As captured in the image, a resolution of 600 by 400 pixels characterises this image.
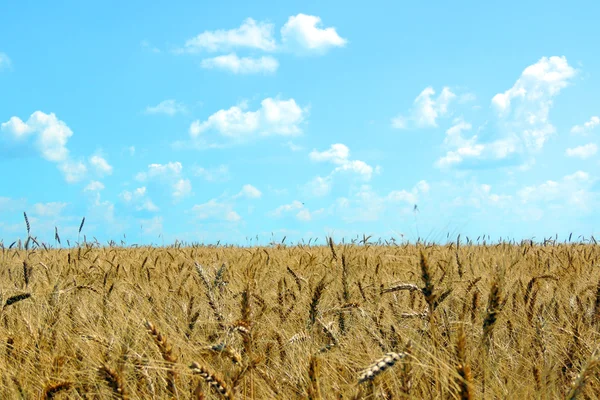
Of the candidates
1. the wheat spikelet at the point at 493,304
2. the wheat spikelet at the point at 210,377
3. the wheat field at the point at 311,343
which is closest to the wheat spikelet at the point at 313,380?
the wheat field at the point at 311,343

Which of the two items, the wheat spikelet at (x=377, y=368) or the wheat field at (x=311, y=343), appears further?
the wheat field at (x=311, y=343)

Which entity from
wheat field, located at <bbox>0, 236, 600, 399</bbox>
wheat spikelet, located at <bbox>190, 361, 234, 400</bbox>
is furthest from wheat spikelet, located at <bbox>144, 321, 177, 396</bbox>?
wheat spikelet, located at <bbox>190, 361, 234, 400</bbox>

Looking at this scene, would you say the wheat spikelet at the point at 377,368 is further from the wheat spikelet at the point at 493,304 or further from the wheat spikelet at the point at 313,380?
the wheat spikelet at the point at 493,304

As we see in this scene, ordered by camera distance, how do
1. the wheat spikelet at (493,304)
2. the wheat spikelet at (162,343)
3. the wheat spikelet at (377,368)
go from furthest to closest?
the wheat spikelet at (493,304), the wheat spikelet at (162,343), the wheat spikelet at (377,368)

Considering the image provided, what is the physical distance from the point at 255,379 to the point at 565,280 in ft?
8.55

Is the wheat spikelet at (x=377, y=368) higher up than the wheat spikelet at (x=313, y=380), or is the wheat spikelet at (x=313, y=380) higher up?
the wheat spikelet at (x=377, y=368)

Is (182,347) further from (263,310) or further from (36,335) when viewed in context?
(36,335)

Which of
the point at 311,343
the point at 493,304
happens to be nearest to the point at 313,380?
the point at 493,304

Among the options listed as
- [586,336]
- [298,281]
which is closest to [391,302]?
[298,281]

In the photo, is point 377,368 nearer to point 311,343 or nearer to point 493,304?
point 493,304

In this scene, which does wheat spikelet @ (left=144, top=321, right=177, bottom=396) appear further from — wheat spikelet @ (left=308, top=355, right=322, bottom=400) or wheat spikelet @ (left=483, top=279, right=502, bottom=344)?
wheat spikelet @ (left=483, top=279, right=502, bottom=344)

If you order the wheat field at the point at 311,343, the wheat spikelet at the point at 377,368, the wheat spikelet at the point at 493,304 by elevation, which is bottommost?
the wheat field at the point at 311,343

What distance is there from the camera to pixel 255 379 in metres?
1.88

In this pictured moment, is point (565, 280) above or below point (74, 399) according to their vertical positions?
above
